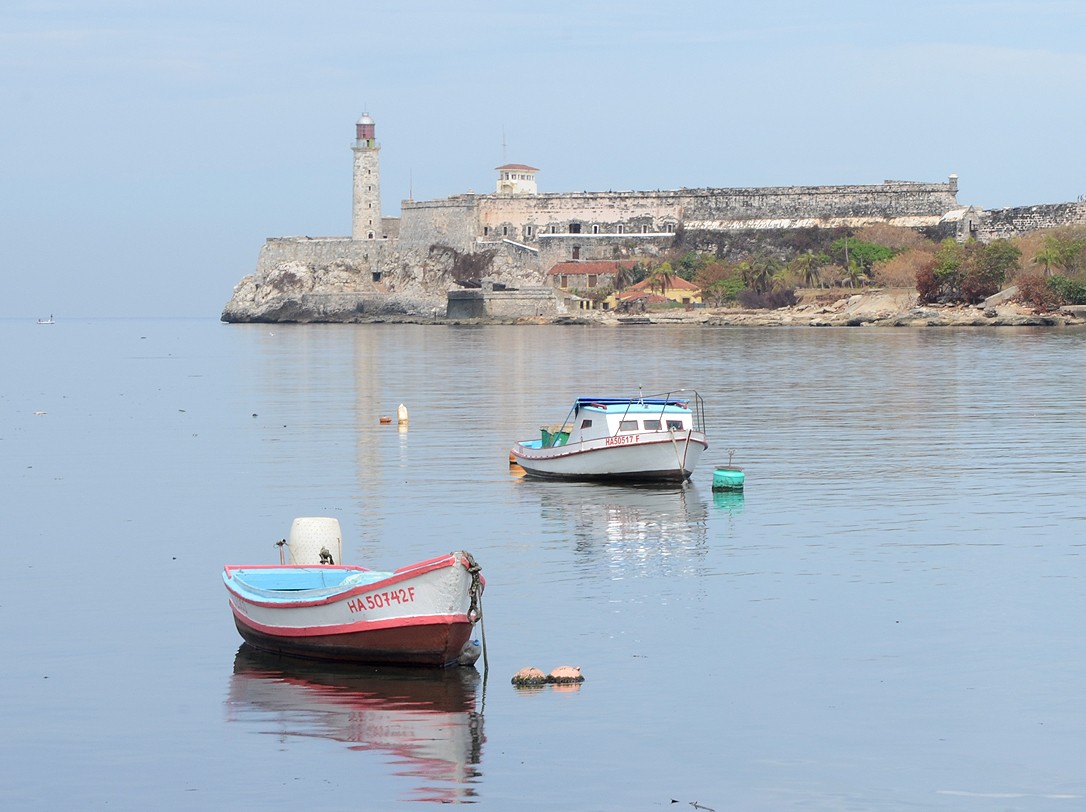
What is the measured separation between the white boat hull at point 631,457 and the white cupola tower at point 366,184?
87453mm

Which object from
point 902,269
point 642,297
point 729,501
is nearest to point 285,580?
point 729,501

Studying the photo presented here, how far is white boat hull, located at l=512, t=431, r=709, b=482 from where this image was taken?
25.5 metres

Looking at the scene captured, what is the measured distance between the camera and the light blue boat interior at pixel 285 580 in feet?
47.2

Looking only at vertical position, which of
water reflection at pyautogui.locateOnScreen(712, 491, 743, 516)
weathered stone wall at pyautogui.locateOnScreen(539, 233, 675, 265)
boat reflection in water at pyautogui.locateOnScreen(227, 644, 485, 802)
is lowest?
boat reflection in water at pyautogui.locateOnScreen(227, 644, 485, 802)

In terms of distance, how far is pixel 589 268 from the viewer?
10581cm

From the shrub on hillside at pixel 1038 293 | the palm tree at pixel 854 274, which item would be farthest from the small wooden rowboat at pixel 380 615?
the palm tree at pixel 854 274

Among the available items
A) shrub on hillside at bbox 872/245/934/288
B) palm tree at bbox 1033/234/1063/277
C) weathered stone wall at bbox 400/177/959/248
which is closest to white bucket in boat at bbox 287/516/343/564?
palm tree at bbox 1033/234/1063/277

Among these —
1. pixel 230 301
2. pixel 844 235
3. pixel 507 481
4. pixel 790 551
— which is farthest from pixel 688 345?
pixel 230 301

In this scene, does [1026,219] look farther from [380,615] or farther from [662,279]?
[380,615]

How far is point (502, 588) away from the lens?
16969 mm

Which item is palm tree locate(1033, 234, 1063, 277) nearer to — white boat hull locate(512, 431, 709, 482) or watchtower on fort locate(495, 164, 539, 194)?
watchtower on fort locate(495, 164, 539, 194)

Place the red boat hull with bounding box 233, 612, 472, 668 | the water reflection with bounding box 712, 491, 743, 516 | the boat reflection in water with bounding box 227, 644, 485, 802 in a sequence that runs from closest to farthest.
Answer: the boat reflection in water with bounding box 227, 644, 485, 802
the red boat hull with bounding box 233, 612, 472, 668
the water reflection with bounding box 712, 491, 743, 516

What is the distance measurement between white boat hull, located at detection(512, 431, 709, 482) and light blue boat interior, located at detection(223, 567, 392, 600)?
11068 mm

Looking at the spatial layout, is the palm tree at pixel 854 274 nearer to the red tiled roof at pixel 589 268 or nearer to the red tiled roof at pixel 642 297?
the red tiled roof at pixel 642 297
